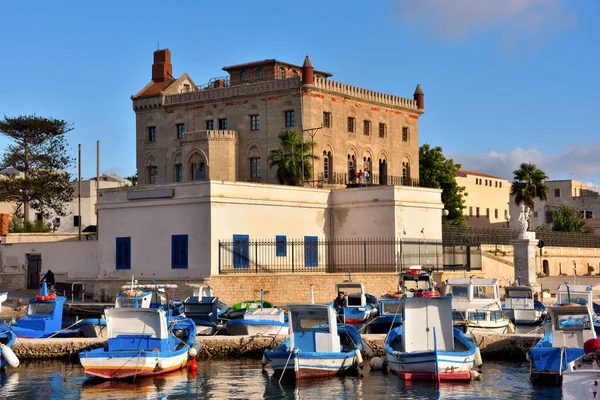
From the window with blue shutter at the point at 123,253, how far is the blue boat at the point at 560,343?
85.0 ft

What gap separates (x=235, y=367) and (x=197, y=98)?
42.7 m

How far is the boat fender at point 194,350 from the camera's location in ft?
94.7

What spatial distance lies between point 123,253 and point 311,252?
9.70m

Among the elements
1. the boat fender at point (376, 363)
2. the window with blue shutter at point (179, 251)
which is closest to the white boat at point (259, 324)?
the boat fender at point (376, 363)

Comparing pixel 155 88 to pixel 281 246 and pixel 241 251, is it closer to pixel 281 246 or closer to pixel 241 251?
pixel 281 246

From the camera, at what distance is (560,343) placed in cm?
2556

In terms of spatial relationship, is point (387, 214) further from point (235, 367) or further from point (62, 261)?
point (235, 367)

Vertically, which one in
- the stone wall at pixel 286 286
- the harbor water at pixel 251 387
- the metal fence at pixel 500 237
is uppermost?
the metal fence at pixel 500 237

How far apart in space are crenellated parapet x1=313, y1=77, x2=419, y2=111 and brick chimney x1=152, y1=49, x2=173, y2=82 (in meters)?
15.9

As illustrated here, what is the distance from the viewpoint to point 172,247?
46.1 metres

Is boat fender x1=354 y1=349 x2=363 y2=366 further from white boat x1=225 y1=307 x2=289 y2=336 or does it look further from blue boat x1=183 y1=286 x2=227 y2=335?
blue boat x1=183 y1=286 x2=227 y2=335

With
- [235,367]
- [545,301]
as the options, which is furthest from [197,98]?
[235,367]

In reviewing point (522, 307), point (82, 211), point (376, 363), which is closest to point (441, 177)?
point (82, 211)

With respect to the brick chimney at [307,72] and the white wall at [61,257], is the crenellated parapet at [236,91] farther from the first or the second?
the white wall at [61,257]
